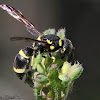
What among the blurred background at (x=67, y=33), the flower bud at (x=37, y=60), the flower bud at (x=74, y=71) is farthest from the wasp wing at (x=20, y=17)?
the blurred background at (x=67, y=33)

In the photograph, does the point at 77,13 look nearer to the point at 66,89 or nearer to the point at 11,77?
the point at 11,77

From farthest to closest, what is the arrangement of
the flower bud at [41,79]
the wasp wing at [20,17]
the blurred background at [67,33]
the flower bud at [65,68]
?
the blurred background at [67,33] < the wasp wing at [20,17] < the flower bud at [65,68] < the flower bud at [41,79]

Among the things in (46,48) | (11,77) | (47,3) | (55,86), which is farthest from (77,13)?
(55,86)

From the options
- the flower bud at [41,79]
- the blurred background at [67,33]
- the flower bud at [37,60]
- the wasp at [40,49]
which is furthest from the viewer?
the blurred background at [67,33]

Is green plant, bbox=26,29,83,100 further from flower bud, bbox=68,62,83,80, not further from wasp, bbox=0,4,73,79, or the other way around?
wasp, bbox=0,4,73,79

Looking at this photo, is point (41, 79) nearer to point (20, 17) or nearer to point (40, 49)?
point (40, 49)

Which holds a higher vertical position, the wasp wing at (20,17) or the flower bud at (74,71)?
the wasp wing at (20,17)

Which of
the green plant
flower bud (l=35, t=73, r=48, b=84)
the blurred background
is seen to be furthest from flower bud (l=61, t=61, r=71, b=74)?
the blurred background

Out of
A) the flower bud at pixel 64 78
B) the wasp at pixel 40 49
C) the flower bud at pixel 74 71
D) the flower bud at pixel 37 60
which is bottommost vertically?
the flower bud at pixel 64 78

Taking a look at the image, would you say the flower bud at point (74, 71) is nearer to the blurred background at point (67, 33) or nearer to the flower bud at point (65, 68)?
the flower bud at point (65, 68)
